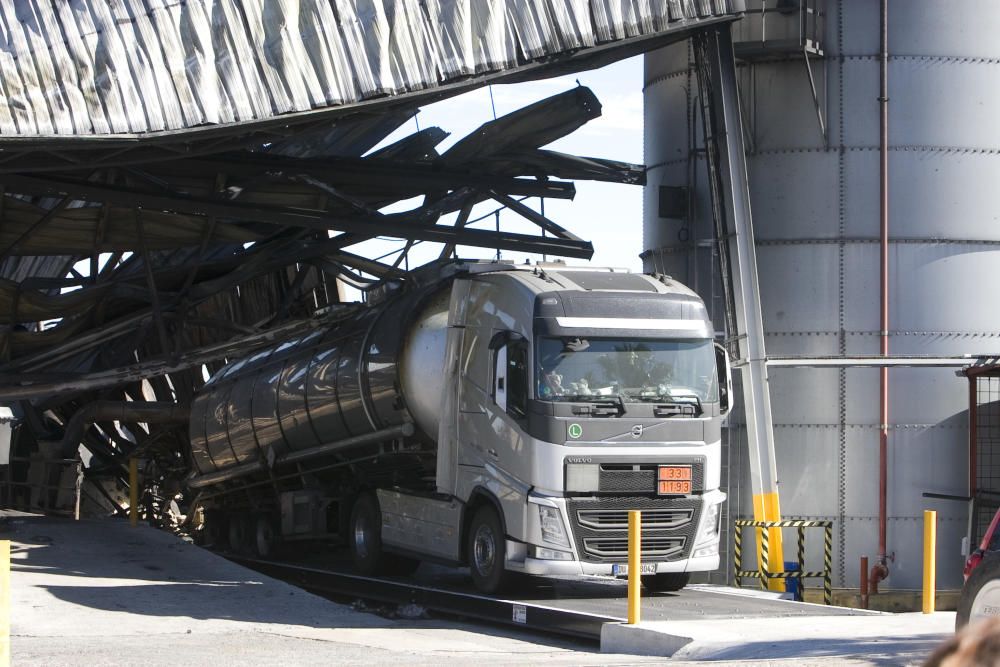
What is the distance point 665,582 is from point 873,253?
7.38 m

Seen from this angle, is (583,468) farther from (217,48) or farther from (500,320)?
(217,48)

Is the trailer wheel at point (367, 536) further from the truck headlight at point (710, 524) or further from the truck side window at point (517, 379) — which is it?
the truck headlight at point (710, 524)

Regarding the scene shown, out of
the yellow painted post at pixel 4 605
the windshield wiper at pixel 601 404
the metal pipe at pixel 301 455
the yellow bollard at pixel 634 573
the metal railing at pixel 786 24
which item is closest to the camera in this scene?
the yellow painted post at pixel 4 605

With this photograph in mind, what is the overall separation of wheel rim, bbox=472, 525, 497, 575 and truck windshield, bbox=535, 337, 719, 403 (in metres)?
1.84

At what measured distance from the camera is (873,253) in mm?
20156

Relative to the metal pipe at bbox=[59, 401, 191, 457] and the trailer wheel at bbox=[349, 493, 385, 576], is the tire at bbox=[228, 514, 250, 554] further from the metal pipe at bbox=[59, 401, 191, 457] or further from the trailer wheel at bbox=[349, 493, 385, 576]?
the trailer wheel at bbox=[349, 493, 385, 576]

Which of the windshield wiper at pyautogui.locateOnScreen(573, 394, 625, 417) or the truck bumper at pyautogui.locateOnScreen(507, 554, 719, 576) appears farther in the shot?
the windshield wiper at pyautogui.locateOnScreen(573, 394, 625, 417)

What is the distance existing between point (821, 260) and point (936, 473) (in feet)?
11.9

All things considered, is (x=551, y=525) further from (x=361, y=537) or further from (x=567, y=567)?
(x=361, y=537)

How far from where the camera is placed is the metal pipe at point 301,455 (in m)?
17.2

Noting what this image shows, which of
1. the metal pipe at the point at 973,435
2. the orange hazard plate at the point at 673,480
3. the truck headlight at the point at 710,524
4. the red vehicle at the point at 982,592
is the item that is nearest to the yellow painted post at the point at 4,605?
the red vehicle at the point at 982,592

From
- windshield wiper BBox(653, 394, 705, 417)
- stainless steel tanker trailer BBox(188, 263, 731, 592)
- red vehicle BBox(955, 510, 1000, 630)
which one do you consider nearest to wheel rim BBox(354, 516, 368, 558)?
stainless steel tanker trailer BBox(188, 263, 731, 592)

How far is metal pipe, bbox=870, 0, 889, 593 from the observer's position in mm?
19938

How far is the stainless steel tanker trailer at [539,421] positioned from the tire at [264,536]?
199 inches
